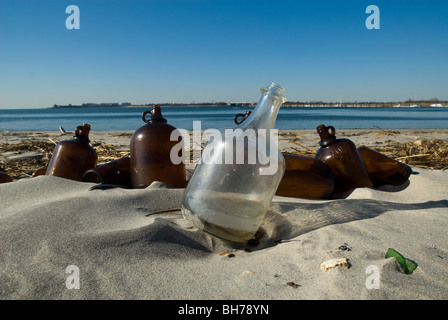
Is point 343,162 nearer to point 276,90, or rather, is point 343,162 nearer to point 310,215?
point 310,215

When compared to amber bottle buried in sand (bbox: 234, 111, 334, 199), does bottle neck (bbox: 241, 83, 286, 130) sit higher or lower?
higher

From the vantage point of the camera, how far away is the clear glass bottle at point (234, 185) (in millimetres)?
1655

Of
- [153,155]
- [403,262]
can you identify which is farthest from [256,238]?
[153,155]

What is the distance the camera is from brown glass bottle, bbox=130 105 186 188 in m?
2.68

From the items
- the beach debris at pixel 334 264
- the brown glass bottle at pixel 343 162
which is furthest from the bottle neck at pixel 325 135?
the beach debris at pixel 334 264

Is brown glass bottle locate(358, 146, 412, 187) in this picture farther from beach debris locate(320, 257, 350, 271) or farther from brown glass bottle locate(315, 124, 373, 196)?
beach debris locate(320, 257, 350, 271)

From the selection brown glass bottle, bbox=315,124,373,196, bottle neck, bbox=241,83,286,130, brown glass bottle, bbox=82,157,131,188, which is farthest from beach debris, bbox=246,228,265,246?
brown glass bottle, bbox=82,157,131,188

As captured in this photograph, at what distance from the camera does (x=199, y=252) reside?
5.27 ft

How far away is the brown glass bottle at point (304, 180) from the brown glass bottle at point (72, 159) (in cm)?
166

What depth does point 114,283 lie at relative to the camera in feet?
4.11

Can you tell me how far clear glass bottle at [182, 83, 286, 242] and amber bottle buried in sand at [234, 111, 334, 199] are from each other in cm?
91
